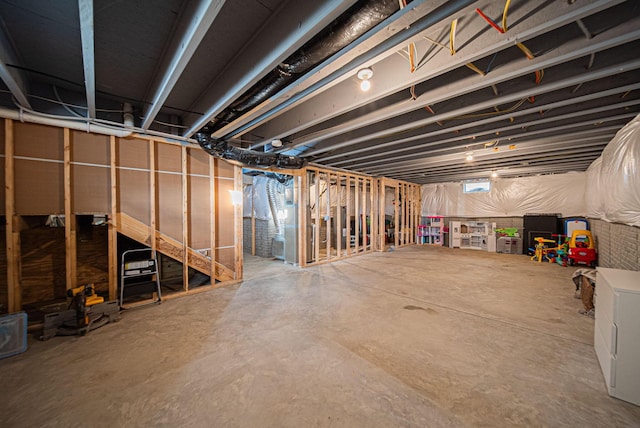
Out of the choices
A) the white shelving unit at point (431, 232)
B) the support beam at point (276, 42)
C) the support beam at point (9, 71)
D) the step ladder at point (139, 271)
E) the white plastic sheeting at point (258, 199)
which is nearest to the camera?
the support beam at point (276, 42)

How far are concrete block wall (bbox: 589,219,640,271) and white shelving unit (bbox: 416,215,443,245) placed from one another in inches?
146

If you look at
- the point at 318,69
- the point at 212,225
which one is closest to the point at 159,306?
the point at 212,225

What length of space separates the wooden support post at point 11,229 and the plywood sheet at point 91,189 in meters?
0.45

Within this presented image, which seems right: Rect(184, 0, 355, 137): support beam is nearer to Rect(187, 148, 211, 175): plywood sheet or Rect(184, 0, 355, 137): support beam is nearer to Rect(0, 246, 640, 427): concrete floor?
Rect(187, 148, 211, 175): plywood sheet

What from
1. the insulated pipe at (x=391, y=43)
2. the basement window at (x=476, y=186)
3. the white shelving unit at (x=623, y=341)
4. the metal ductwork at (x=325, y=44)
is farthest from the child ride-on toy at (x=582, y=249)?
the metal ductwork at (x=325, y=44)

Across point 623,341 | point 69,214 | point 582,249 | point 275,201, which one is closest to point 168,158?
point 69,214

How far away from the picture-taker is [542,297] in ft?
10.6

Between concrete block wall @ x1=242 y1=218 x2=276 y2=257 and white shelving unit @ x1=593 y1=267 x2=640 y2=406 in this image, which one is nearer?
white shelving unit @ x1=593 y1=267 x2=640 y2=406

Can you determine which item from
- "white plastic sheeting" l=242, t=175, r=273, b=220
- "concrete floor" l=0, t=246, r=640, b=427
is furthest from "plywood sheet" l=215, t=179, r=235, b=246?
"white plastic sheeting" l=242, t=175, r=273, b=220

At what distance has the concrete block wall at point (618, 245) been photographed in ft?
9.21

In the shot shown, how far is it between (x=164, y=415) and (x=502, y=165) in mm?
7393

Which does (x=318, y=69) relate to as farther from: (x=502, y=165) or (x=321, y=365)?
(x=502, y=165)

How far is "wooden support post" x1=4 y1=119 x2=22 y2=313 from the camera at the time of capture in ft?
7.70

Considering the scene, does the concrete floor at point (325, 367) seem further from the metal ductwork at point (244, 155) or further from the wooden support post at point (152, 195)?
the metal ductwork at point (244, 155)
